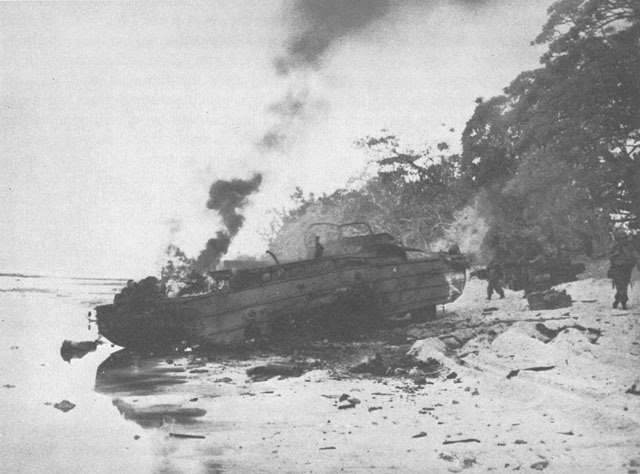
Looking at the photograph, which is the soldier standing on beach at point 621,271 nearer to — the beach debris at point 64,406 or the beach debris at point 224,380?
the beach debris at point 224,380

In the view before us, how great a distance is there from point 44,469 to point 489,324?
7.60 meters

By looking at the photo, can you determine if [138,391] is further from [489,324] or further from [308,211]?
[308,211]

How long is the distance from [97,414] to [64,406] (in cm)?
56

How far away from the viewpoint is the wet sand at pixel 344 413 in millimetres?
3875

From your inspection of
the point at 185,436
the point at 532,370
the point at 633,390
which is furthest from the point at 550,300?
the point at 185,436

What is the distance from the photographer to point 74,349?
9.48 m

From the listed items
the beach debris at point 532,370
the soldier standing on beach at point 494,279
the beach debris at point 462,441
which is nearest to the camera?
the beach debris at point 462,441

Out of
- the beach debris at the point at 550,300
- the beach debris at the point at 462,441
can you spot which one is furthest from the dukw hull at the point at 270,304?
the beach debris at the point at 462,441

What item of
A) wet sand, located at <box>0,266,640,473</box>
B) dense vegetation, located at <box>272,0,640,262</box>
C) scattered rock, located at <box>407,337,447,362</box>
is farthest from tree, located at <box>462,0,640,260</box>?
scattered rock, located at <box>407,337,447,362</box>

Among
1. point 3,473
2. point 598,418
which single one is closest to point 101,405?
point 3,473

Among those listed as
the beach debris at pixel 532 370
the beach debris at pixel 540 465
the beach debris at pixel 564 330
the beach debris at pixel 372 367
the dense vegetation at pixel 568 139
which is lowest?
the beach debris at pixel 540 465

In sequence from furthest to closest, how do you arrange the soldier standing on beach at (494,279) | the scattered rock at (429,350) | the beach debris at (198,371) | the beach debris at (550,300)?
the soldier standing on beach at (494,279) < the beach debris at (550,300) < the beach debris at (198,371) < the scattered rock at (429,350)

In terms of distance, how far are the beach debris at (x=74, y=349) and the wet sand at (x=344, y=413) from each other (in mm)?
872

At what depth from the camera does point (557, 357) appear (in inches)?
242
